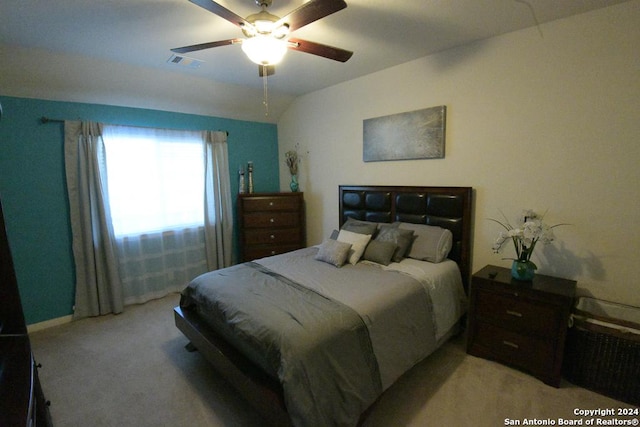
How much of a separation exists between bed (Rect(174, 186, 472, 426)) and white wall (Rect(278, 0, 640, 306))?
30 centimetres

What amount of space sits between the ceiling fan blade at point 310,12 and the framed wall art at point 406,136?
169 centimetres

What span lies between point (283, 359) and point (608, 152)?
100 inches

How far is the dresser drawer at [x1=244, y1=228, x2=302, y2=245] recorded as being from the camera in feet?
12.6

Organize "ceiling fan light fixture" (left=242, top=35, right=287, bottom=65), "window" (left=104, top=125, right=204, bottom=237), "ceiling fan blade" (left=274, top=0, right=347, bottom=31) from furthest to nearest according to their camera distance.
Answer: "window" (left=104, top=125, right=204, bottom=237) < "ceiling fan light fixture" (left=242, top=35, right=287, bottom=65) < "ceiling fan blade" (left=274, top=0, right=347, bottom=31)

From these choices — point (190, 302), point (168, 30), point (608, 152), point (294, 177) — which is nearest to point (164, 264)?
point (190, 302)

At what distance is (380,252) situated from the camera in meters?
2.57

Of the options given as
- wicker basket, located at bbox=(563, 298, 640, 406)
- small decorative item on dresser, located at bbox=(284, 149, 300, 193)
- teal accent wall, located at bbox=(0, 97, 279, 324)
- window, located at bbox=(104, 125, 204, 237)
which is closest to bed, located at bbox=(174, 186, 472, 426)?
wicker basket, located at bbox=(563, 298, 640, 406)

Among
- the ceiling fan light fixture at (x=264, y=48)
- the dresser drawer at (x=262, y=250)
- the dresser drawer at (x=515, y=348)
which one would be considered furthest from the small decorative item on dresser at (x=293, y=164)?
the dresser drawer at (x=515, y=348)

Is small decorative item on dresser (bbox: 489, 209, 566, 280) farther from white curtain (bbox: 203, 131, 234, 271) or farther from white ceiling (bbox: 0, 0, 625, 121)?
white curtain (bbox: 203, 131, 234, 271)

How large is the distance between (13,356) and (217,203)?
2.79 metres

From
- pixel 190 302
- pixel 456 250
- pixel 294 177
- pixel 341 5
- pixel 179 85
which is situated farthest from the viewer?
pixel 294 177

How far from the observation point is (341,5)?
51.2 inches

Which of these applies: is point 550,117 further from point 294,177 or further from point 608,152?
point 294,177

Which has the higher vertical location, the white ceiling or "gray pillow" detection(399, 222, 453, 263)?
the white ceiling
